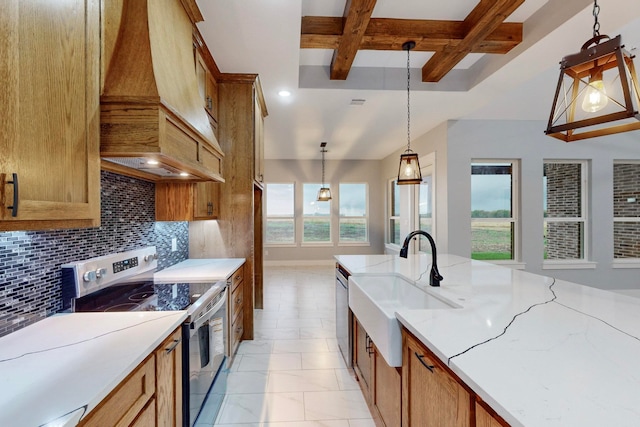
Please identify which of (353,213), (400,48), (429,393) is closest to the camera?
(429,393)

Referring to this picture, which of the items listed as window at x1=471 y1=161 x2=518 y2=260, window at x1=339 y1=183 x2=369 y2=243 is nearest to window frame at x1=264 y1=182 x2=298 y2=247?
window at x1=339 y1=183 x2=369 y2=243

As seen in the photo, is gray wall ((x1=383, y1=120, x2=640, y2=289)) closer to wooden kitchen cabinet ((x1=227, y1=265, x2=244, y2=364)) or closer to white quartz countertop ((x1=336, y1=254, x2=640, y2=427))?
white quartz countertop ((x1=336, y1=254, x2=640, y2=427))

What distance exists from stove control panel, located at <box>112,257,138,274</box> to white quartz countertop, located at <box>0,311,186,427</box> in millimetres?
360

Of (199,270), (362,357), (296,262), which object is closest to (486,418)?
(362,357)

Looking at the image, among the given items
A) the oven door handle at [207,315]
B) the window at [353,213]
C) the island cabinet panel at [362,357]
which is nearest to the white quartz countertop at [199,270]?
the oven door handle at [207,315]

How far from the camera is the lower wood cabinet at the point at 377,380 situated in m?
1.37

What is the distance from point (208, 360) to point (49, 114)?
58.7 inches

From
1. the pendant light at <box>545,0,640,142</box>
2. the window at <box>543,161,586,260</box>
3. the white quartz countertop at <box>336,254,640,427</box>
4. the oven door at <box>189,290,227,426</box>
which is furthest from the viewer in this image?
the window at <box>543,161,586,260</box>

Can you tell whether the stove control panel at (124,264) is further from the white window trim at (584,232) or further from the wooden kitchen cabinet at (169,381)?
the white window trim at (584,232)

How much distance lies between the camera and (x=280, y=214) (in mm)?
7414

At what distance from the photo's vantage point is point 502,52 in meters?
2.53

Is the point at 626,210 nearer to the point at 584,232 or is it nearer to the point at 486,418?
the point at 584,232

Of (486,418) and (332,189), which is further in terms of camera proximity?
(332,189)

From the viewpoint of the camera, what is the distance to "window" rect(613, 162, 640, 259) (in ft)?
14.3
